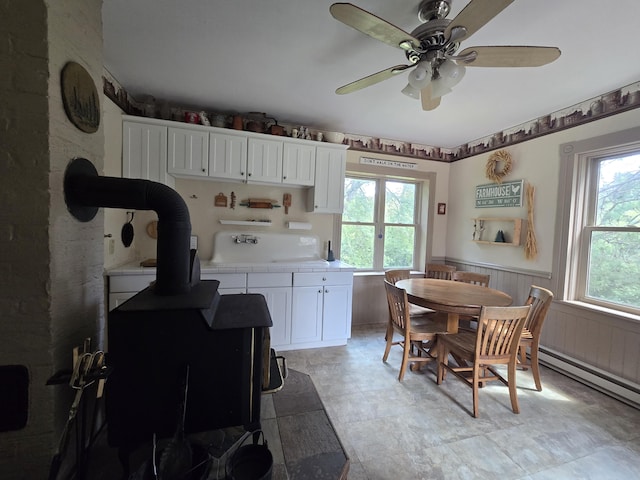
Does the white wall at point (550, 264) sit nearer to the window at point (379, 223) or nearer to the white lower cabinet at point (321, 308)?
the window at point (379, 223)

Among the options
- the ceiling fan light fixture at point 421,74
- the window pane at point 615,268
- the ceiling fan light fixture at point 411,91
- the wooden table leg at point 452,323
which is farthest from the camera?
the wooden table leg at point 452,323

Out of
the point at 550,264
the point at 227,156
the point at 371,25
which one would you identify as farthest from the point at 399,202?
the point at 371,25

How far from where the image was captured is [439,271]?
3.65 meters

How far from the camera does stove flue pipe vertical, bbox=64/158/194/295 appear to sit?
38.9 inches

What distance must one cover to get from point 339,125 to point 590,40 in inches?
84.2

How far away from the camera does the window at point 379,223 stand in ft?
12.2

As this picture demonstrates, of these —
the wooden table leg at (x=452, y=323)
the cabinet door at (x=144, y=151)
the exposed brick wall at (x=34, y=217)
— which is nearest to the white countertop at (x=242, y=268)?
the cabinet door at (x=144, y=151)

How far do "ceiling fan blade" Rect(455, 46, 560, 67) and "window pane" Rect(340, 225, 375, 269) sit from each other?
2.40 m

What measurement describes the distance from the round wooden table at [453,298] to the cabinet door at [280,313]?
119 cm

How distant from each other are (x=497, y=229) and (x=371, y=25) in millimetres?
→ 2997

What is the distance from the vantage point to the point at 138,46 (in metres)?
1.89

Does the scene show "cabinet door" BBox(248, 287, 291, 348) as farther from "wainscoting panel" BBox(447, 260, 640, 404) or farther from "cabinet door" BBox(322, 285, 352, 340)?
"wainscoting panel" BBox(447, 260, 640, 404)

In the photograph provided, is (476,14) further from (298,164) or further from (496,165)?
(496,165)

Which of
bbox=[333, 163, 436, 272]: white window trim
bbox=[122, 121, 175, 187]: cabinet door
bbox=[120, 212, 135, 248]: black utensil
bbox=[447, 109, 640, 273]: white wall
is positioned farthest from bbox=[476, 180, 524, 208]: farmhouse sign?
bbox=[120, 212, 135, 248]: black utensil
